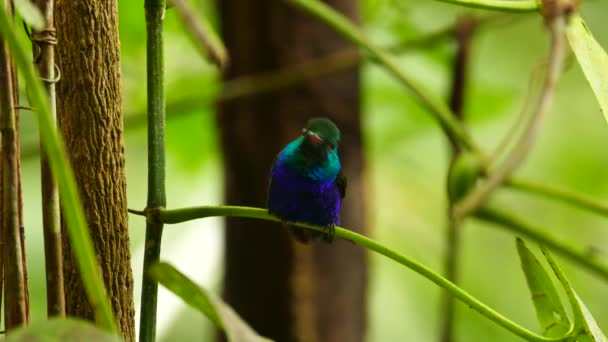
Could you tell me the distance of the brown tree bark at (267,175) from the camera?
147cm

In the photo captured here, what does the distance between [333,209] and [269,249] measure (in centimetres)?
70

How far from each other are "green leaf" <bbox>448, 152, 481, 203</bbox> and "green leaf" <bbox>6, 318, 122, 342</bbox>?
512 mm

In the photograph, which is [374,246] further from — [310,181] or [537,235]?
[537,235]

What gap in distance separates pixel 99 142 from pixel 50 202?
0.07 meters

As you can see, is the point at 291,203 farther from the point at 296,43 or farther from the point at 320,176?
the point at 296,43

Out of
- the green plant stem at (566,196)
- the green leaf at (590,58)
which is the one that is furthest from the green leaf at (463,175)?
the green leaf at (590,58)

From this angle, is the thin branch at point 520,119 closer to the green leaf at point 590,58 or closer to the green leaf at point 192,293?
the green leaf at point 590,58

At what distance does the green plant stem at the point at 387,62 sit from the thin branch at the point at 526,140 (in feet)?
1.14

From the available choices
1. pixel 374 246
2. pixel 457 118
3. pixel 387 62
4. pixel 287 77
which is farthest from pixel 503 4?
pixel 287 77

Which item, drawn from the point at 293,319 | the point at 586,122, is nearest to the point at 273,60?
the point at 293,319

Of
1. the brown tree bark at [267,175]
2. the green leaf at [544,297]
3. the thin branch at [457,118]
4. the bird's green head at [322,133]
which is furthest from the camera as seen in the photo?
the brown tree bark at [267,175]

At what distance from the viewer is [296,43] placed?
1.54 meters

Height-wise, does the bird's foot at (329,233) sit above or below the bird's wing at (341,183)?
below

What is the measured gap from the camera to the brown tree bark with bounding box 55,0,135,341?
53cm
